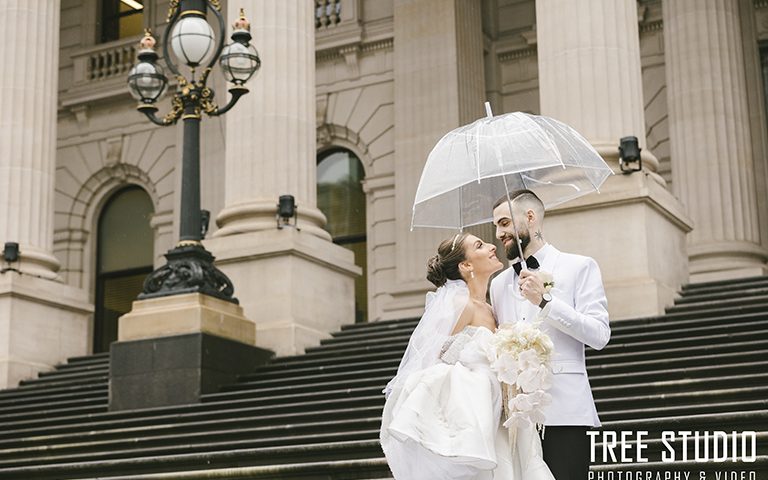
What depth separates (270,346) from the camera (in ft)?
52.0

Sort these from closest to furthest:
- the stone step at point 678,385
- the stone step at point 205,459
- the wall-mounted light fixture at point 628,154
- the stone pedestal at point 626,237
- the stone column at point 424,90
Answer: the stone step at point 678,385 → the stone step at point 205,459 → the stone pedestal at point 626,237 → the wall-mounted light fixture at point 628,154 → the stone column at point 424,90

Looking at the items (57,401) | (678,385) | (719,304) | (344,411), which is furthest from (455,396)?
(57,401)

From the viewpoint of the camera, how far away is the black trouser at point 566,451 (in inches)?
227

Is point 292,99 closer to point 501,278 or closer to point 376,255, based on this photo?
point 376,255

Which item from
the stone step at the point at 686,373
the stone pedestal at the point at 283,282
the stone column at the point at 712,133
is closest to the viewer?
the stone step at the point at 686,373

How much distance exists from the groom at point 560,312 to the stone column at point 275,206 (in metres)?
9.86

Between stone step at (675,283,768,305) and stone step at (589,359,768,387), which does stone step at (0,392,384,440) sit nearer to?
stone step at (589,359,768,387)

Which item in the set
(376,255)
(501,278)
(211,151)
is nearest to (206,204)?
(211,151)

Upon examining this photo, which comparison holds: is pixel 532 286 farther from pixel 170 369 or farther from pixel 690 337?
pixel 170 369

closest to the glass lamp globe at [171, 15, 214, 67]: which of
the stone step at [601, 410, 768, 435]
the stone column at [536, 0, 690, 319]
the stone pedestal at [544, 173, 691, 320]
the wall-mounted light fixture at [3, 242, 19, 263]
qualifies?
the stone column at [536, 0, 690, 319]

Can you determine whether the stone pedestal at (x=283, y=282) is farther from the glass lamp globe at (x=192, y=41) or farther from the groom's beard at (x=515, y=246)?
the groom's beard at (x=515, y=246)

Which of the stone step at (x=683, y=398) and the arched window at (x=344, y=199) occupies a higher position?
the arched window at (x=344, y=199)

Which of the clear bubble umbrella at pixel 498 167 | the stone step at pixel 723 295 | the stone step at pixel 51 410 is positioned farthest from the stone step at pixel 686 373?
the stone step at pixel 51 410

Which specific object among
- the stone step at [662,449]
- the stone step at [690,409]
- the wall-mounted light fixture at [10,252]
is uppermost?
the wall-mounted light fixture at [10,252]
